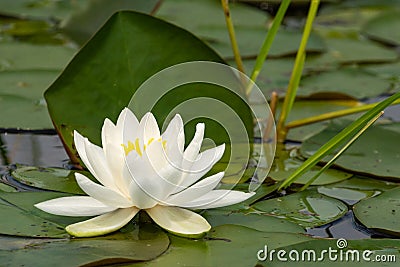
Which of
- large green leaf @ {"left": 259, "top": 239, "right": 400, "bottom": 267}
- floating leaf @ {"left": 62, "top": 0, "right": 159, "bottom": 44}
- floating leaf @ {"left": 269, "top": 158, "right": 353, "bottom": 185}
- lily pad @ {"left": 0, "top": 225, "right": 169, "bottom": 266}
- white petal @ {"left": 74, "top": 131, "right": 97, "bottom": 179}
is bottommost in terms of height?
lily pad @ {"left": 0, "top": 225, "right": 169, "bottom": 266}

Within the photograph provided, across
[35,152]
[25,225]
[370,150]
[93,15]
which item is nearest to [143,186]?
[25,225]

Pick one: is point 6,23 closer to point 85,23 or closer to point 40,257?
point 85,23

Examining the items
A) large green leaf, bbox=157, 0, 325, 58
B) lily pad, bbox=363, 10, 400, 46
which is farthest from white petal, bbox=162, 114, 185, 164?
lily pad, bbox=363, 10, 400, 46

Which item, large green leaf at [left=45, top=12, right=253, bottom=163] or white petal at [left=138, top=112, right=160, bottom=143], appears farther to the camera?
large green leaf at [left=45, top=12, right=253, bottom=163]

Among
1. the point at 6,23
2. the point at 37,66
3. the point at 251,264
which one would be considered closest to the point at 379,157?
Answer: the point at 251,264

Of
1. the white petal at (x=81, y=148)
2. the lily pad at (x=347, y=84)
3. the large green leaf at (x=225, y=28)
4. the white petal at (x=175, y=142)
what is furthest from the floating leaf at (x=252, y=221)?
the large green leaf at (x=225, y=28)

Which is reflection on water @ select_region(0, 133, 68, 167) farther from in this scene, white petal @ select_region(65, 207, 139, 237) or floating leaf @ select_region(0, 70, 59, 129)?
white petal @ select_region(65, 207, 139, 237)

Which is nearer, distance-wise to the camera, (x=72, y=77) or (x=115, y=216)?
(x=115, y=216)
